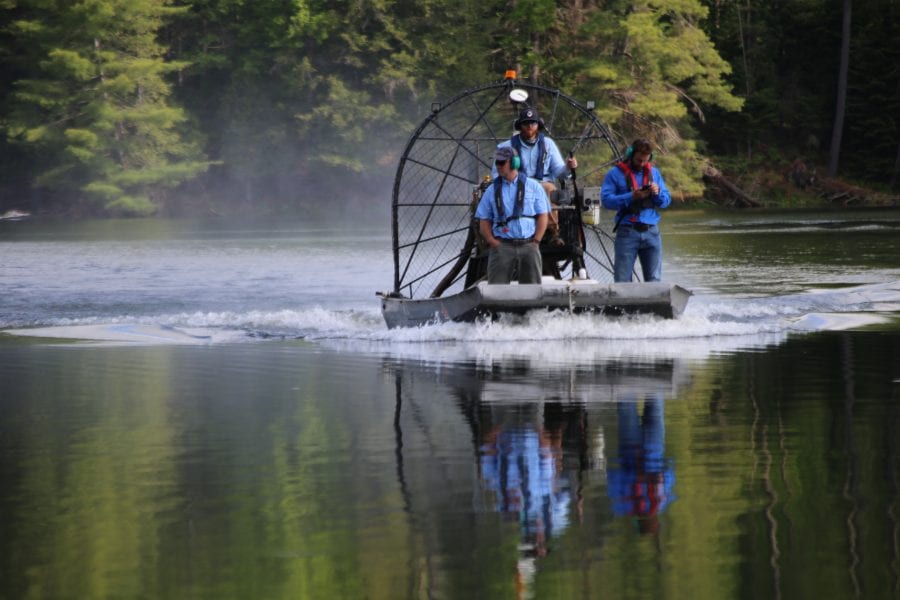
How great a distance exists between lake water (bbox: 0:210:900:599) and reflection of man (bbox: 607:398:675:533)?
2 cm

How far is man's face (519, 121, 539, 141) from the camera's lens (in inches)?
595

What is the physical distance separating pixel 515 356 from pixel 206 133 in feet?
187

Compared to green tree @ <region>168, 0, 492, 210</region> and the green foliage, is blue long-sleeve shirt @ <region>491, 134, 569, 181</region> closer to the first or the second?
the green foliage

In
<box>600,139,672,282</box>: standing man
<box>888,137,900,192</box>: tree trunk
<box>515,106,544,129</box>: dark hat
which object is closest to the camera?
<box>600,139,672,282</box>: standing man

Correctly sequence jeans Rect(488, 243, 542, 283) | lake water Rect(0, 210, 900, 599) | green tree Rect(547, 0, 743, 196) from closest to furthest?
lake water Rect(0, 210, 900, 599), jeans Rect(488, 243, 542, 283), green tree Rect(547, 0, 743, 196)

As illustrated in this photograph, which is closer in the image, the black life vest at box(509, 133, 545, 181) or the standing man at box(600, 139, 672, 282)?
the standing man at box(600, 139, 672, 282)

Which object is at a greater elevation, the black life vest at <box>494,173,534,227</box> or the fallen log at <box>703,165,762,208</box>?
the fallen log at <box>703,165,762,208</box>

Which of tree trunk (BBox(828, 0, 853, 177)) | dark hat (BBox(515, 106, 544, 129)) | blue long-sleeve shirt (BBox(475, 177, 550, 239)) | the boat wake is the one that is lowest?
the boat wake

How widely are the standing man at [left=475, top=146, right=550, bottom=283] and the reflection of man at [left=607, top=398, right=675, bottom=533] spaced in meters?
5.12

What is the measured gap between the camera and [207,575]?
6.15m

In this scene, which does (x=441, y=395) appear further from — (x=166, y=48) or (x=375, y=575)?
(x=166, y=48)

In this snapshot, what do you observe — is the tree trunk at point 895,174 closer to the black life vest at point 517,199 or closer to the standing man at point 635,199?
the standing man at point 635,199

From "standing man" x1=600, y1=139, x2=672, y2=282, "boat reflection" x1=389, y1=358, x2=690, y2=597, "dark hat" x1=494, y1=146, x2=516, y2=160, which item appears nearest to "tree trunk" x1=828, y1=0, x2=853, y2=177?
"standing man" x1=600, y1=139, x2=672, y2=282

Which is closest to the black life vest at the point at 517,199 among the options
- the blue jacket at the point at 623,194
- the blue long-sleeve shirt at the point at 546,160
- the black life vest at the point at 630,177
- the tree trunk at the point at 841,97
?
the blue long-sleeve shirt at the point at 546,160
